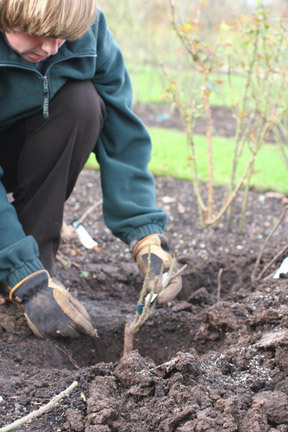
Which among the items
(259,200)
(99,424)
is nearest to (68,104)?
(99,424)

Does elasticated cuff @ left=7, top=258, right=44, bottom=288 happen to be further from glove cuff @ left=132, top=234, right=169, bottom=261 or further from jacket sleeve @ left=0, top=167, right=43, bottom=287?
glove cuff @ left=132, top=234, right=169, bottom=261

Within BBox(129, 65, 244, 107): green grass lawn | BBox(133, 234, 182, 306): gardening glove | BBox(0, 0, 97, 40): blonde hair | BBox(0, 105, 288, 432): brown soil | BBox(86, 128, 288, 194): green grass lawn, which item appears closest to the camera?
BBox(0, 105, 288, 432): brown soil

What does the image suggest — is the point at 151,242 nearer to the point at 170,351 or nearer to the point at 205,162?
the point at 170,351

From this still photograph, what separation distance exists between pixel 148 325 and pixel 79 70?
1.09 metres

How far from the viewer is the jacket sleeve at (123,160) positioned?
7.48 feet

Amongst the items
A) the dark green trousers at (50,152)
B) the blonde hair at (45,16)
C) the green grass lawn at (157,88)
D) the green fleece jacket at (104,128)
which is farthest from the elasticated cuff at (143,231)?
the green grass lawn at (157,88)

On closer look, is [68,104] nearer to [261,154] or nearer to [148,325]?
[148,325]

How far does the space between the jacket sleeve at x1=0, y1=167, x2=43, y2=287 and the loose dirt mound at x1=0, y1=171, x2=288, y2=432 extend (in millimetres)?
216

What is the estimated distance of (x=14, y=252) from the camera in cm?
198

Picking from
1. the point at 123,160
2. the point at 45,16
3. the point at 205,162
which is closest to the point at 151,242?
the point at 123,160

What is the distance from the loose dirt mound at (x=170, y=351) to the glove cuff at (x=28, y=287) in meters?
0.15

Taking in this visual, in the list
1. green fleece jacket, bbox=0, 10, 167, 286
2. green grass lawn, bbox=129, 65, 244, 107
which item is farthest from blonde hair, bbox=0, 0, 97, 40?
green grass lawn, bbox=129, 65, 244, 107

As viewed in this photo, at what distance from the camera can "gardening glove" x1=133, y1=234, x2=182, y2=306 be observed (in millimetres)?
2090

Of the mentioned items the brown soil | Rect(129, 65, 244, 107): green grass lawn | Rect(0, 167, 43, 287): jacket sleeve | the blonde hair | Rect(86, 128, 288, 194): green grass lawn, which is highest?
the blonde hair
